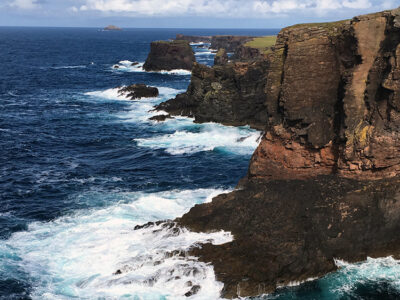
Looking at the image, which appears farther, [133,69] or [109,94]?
[133,69]

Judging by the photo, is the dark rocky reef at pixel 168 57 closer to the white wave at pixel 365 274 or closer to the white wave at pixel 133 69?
the white wave at pixel 133 69

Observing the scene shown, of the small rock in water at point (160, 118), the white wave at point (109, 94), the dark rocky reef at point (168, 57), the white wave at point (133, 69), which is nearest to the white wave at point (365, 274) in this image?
the small rock in water at point (160, 118)

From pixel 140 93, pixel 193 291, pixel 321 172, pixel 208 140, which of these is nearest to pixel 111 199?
pixel 193 291

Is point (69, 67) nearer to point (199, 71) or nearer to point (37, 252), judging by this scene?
point (199, 71)

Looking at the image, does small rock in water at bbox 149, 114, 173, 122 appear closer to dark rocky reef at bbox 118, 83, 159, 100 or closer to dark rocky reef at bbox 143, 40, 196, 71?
dark rocky reef at bbox 118, 83, 159, 100

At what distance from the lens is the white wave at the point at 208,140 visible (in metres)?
52.1

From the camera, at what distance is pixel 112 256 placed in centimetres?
2712

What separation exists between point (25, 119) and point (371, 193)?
55.1 meters

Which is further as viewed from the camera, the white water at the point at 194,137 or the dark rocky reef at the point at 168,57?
the dark rocky reef at the point at 168,57

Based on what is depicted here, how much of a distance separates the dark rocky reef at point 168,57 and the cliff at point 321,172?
330 ft

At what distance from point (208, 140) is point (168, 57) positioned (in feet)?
258

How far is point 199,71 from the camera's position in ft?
216

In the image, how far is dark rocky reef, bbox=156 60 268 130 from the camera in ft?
199

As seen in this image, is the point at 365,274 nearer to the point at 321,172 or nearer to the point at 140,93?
the point at 321,172
